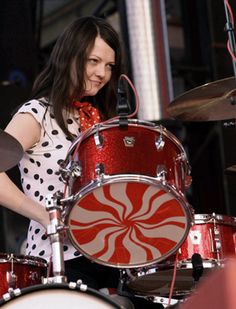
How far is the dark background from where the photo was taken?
5895mm

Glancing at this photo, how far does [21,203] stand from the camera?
3623 millimetres

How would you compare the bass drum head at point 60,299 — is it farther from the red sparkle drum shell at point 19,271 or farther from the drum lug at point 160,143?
the drum lug at point 160,143

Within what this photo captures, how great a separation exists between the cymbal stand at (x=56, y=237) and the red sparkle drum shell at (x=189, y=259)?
55 centimetres

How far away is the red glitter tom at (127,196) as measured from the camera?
332 cm

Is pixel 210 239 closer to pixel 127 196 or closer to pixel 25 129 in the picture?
pixel 127 196

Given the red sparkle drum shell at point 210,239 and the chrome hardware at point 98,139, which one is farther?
the red sparkle drum shell at point 210,239

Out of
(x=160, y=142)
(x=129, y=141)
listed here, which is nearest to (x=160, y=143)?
(x=160, y=142)

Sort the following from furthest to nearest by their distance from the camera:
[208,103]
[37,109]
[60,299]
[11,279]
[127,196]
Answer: [208,103] → [37,109] → [11,279] → [127,196] → [60,299]

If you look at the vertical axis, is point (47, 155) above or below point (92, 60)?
below

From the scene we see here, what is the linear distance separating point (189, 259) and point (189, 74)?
3652mm

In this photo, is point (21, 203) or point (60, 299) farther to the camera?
point (21, 203)

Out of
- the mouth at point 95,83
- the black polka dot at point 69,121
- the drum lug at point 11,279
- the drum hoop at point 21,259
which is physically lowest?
the drum lug at point 11,279

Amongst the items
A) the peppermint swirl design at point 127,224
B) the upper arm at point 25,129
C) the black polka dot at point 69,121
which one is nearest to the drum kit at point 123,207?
the peppermint swirl design at point 127,224

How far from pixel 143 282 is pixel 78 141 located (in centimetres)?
60
